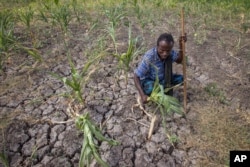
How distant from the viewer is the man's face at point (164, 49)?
8.39ft

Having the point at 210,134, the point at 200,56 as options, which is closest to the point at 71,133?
the point at 210,134

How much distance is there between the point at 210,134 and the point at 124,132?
779 millimetres

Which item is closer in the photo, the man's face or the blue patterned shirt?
the man's face

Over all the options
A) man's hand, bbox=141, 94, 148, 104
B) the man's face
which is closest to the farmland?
man's hand, bbox=141, 94, 148, 104

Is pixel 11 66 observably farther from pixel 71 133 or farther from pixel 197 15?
pixel 197 15

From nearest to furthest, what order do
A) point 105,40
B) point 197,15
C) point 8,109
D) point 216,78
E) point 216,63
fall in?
point 8,109
point 216,78
point 216,63
point 105,40
point 197,15

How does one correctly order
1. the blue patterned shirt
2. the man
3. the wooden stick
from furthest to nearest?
the blue patterned shirt < the man < the wooden stick

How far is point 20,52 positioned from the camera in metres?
3.60

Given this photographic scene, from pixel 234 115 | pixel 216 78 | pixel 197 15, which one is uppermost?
pixel 197 15

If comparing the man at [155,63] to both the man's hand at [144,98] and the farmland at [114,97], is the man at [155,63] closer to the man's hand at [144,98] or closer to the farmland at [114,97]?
the man's hand at [144,98]

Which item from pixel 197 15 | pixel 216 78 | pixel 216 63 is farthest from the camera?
pixel 197 15

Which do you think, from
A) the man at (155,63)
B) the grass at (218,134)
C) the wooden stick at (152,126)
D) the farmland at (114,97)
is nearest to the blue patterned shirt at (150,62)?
the man at (155,63)

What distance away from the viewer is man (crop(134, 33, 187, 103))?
8.49 feet

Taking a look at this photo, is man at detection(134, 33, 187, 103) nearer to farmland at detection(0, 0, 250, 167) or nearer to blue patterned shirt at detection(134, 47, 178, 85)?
blue patterned shirt at detection(134, 47, 178, 85)
